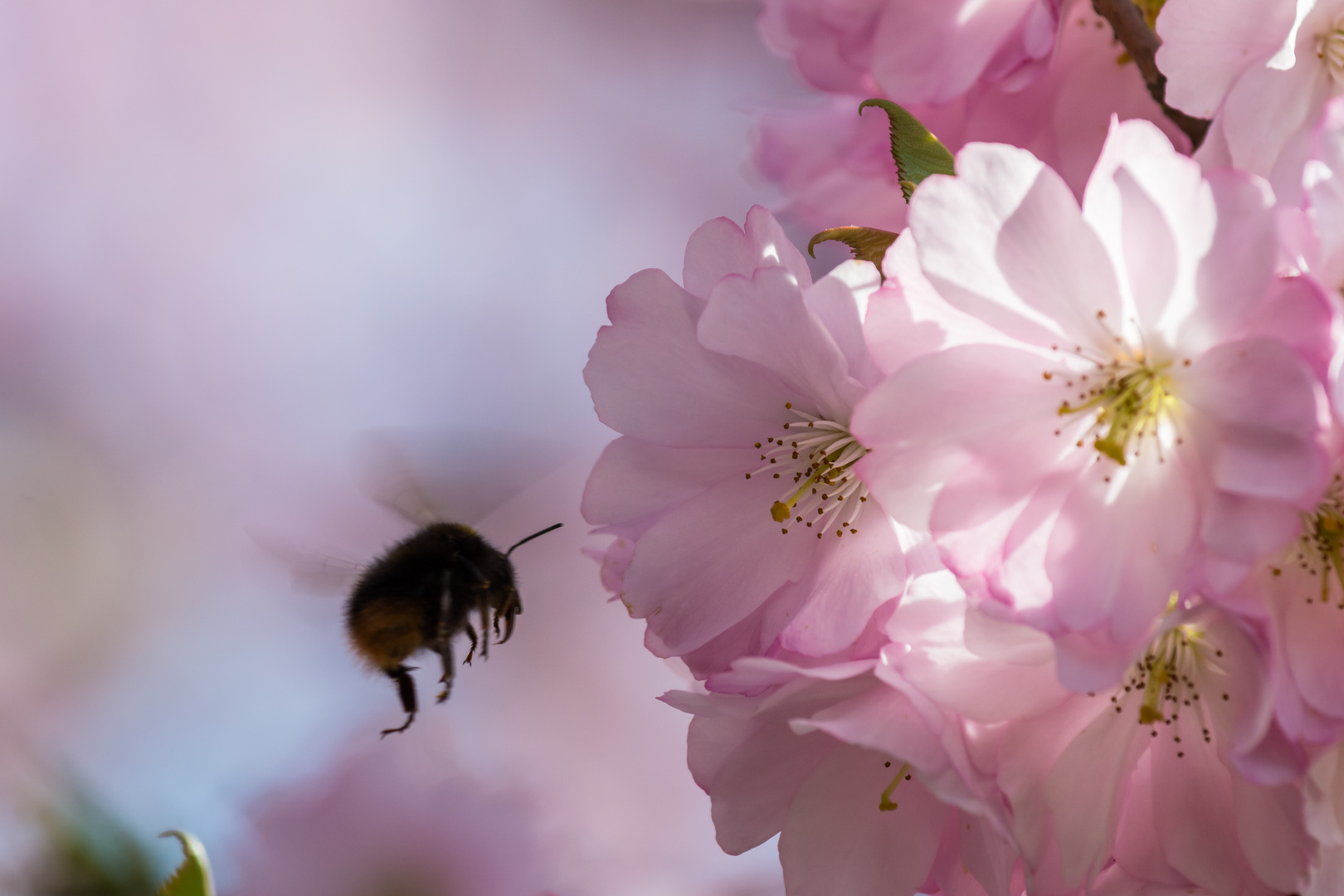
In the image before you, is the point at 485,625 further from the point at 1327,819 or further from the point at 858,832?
the point at 1327,819

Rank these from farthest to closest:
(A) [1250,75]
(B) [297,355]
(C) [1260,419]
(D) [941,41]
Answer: (B) [297,355], (D) [941,41], (A) [1250,75], (C) [1260,419]

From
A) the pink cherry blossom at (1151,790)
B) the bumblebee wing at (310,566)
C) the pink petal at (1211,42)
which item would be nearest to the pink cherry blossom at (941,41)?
the pink petal at (1211,42)

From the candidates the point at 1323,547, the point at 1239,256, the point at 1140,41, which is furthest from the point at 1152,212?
the point at 1140,41

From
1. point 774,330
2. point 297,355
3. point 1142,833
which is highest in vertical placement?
point 774,330

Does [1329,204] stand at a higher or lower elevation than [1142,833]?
higher

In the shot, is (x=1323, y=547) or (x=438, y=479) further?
(x=438, y=479)

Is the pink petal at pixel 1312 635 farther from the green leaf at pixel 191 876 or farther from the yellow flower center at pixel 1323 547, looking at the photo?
the green leaf at pixel 191 876

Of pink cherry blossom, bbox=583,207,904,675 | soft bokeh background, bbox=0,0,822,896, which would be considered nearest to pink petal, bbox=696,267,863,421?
pink cherry blossom, bbox=583,207,904,675
